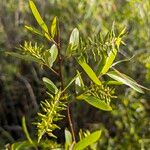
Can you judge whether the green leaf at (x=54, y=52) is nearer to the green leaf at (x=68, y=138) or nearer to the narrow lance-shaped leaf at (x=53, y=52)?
the narrow lance-shaped leaf at (x=53, y=52)

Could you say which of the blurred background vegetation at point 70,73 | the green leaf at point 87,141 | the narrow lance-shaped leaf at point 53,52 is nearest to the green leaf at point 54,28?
the narrow lance-shaped leaf at point 53,52

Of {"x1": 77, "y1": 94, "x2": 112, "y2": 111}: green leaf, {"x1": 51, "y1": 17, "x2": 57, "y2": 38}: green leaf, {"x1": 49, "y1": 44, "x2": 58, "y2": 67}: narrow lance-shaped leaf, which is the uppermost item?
{"x1": 51, "y1": 17, "x2": 57, "y2": 38}: green leaf

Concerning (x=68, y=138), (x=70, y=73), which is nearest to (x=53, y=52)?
(x=68, y=138)

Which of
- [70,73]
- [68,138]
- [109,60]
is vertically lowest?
[70,73]

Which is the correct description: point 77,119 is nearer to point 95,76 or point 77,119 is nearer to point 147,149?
point 147,149

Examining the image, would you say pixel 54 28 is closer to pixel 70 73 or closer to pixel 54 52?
pixel 54 52

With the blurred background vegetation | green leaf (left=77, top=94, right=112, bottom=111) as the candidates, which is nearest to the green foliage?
green leaf (left=77, top=94, right=112, bottom=111)

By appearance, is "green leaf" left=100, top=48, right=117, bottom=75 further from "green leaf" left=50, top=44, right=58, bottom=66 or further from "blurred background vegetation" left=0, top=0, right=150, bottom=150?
"blurred background vegetation" left=0, top=0, right=150, bottom=150

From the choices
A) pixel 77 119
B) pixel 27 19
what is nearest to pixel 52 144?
pixel 77 119
